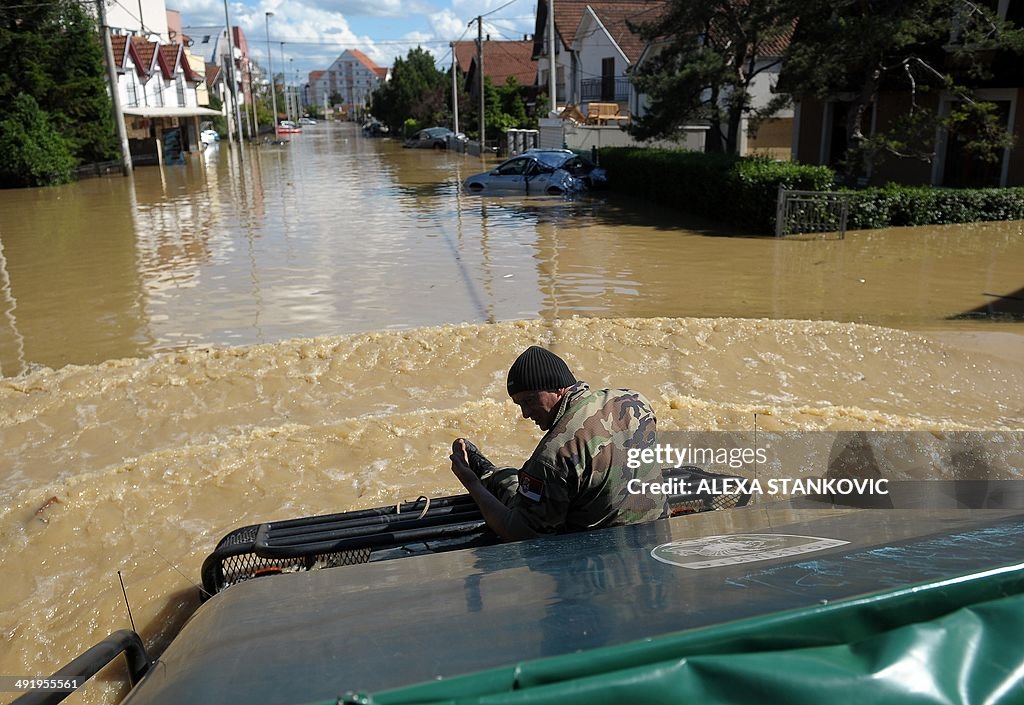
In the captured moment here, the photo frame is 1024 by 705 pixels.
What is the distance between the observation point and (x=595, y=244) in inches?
675

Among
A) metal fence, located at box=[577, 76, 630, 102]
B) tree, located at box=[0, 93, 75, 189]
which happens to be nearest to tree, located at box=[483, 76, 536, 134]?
metal fence, located at box=[577, 76, 630, 102]

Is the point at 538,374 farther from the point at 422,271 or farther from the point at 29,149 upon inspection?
the point at 29,149

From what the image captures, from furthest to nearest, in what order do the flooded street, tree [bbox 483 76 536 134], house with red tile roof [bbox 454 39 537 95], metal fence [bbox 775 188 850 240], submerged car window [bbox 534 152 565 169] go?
house with red tile roof [bbox 454 39 537 95] → tree [bbox 483 76 536 134] → submerged car window [bbox 534 152 565 169] → metal fence [bbox 775 188 850 240] → the flooded street

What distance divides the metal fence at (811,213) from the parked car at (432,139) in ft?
123

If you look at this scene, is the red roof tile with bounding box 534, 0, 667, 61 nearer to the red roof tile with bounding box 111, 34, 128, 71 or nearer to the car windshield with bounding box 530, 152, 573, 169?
the car windshield with bounding box 530, 152, 573, 169

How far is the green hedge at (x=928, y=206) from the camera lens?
17.7 metres

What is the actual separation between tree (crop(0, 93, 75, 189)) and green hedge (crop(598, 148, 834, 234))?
20.8 m

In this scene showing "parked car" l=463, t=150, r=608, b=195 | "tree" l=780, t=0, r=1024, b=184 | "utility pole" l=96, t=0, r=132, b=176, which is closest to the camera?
"tree" l=780, t=0, r=1024, b=184

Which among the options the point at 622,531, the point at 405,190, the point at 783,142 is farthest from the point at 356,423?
the point at 783,142

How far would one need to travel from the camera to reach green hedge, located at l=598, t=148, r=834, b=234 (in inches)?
695

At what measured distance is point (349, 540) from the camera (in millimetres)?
4082

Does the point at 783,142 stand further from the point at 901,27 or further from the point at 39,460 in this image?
the point at 39,460

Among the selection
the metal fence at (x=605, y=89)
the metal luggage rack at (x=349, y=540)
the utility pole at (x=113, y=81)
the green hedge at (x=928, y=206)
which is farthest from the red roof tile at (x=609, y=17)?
the metal luggage rack at (x=349, y=540)

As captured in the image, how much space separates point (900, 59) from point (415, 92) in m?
52.6
